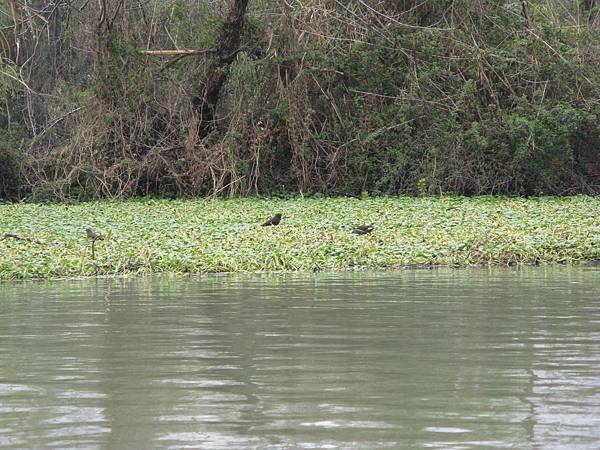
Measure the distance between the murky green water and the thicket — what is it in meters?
14.8

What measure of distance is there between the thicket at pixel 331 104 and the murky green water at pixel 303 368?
1480 centimetres

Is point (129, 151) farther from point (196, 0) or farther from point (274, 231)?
point (274, 231)

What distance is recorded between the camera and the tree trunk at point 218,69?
86.7 ft

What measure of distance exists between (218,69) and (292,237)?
11020mm

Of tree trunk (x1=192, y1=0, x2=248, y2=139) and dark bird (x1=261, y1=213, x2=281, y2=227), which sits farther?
tree trunk (x1=192, y1=0, x2=248, y2=139)

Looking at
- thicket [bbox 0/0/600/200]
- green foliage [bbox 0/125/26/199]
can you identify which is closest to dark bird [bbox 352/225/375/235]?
thicket [bbox 0/0/600/200]

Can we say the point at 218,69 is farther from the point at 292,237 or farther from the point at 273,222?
the point at 292,237

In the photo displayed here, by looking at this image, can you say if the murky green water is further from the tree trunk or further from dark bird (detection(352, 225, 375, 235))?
the tree trunk

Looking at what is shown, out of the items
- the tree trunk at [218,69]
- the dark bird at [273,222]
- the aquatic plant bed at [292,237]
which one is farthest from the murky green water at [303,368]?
the tree trunk at [218,69]

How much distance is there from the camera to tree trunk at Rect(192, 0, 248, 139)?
26422mm

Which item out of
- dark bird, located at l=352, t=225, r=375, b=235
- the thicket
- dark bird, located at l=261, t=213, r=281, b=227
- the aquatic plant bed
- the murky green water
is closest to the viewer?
the murky green water

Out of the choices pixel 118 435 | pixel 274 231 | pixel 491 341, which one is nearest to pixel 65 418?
pixel 118 435

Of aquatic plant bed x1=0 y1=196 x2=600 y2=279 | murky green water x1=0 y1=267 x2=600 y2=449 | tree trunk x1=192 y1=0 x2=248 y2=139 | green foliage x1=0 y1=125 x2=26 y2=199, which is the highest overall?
tree trunk x1=192 y1=0 x2=248 y2=139

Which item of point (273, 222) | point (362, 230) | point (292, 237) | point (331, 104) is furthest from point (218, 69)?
point (292, 237)
